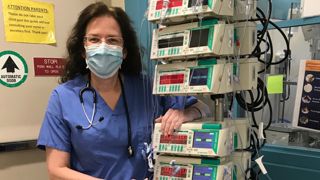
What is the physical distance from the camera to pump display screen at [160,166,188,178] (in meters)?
1.15

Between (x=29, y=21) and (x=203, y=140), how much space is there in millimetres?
1208

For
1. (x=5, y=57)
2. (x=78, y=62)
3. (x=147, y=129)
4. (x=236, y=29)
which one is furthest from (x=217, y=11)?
(x=5, y=57)

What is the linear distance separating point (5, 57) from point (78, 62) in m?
0.41

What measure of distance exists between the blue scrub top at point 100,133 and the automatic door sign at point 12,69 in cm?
40

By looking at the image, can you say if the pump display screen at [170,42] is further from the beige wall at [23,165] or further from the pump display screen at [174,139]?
the beige wall at [23,165]

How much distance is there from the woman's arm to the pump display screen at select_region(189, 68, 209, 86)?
585 millimetres

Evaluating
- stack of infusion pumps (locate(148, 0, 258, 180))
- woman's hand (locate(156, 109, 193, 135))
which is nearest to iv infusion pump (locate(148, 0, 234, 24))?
stack of infusion pumps (locate(148, 0, 258, 180))

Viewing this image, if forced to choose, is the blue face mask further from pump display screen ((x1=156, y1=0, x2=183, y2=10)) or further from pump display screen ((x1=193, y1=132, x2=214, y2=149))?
pump display screen ((x1=193, y1=132, x2=214, y2=149))

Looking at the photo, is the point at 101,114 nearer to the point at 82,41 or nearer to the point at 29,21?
the point at 82,41

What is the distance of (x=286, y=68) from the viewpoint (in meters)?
1.77

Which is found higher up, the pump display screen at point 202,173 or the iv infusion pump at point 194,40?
the iv infusion pump at point 194,40

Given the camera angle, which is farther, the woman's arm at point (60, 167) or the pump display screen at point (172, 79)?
the woman's arm at point (60, 167)

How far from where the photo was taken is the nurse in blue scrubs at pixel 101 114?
4.67ft

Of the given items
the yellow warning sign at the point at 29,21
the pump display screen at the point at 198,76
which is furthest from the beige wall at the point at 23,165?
the pump display screen at the point at 198,76
